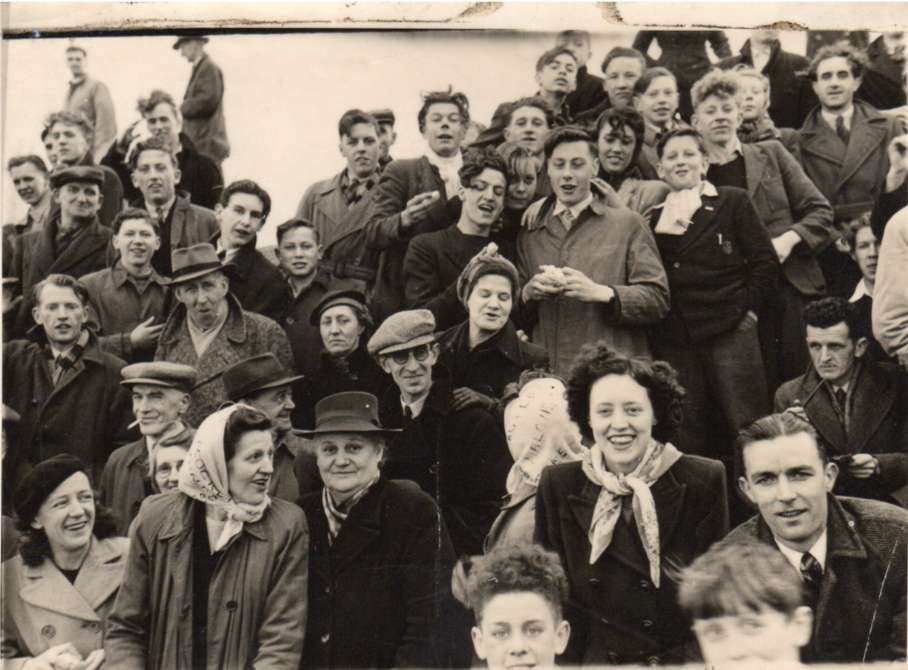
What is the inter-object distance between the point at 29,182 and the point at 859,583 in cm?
424

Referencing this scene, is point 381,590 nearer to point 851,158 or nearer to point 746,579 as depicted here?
point 746,579

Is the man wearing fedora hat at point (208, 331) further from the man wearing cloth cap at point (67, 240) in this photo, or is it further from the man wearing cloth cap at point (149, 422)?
the man wearing cloth cap at point (67, 240)

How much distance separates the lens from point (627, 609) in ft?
16.4

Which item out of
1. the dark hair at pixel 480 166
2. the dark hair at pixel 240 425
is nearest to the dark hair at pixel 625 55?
the dark hair at pixel 480 166

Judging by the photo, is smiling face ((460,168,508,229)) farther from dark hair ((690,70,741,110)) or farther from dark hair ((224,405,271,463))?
dark hair ((224,405,271,463))

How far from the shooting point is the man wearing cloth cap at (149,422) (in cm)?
524

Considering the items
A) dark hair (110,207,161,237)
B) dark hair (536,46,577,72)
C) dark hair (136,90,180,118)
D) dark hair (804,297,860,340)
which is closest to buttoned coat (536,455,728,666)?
dark hair (804,297,860,340)

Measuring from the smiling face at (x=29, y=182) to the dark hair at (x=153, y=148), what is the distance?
43 cm

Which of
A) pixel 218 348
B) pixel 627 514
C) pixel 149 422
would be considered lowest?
pixel 627 514

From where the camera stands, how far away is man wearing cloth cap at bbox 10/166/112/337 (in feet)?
17.8

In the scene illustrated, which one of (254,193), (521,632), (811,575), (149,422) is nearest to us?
(521,632)

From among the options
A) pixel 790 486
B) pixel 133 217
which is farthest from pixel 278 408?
pixel 790 486

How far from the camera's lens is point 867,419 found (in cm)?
524

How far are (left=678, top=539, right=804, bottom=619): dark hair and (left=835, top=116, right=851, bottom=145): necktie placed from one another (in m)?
1.94
